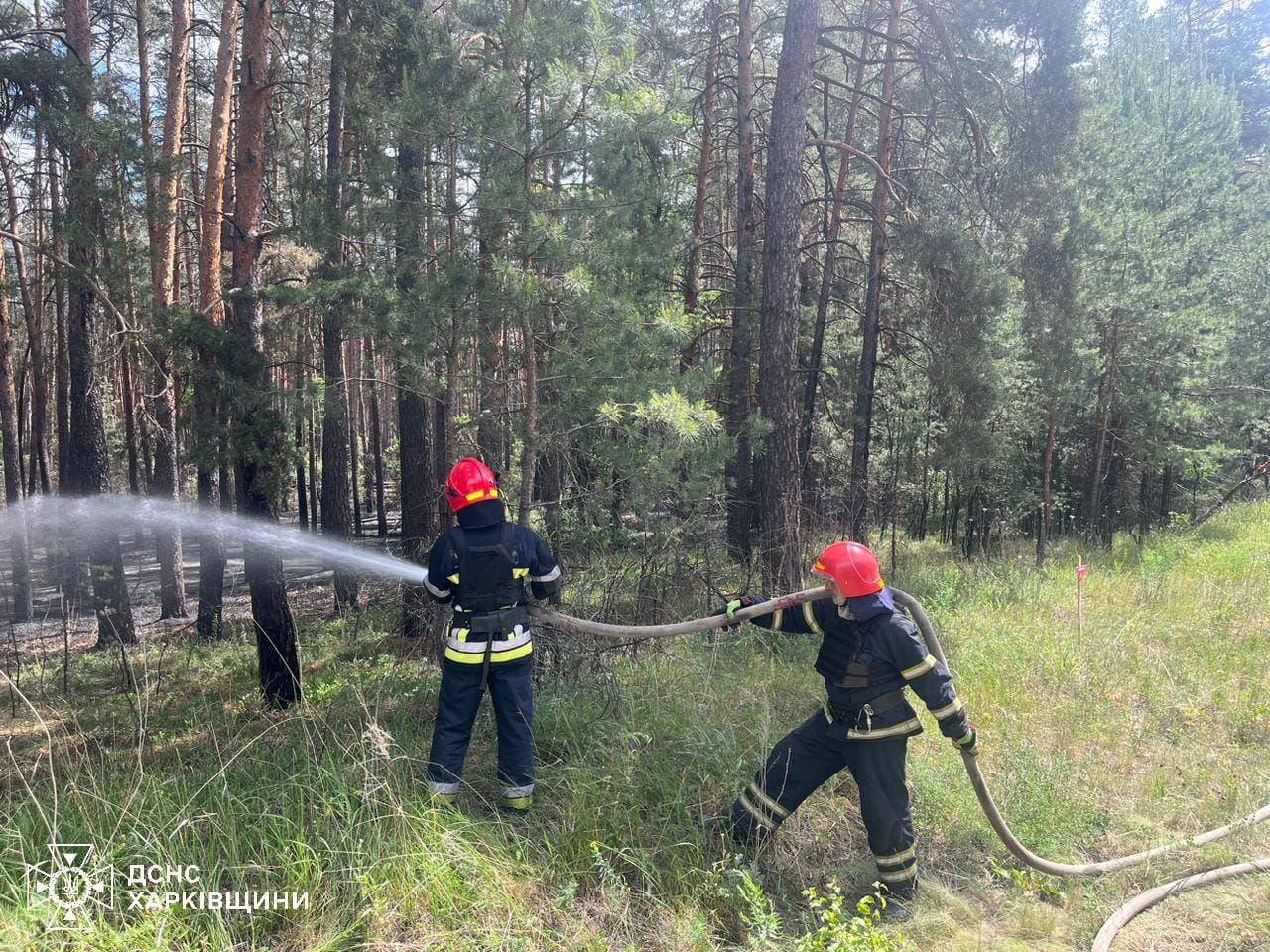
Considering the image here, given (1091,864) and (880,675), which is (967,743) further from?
(1091,864)

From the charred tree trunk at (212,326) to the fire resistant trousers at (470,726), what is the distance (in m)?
3.91

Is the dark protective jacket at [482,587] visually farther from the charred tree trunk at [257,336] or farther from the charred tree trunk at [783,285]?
the charred tree trunk at [783,285]

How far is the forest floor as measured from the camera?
11.1ft

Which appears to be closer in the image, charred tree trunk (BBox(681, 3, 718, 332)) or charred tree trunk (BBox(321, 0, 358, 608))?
charred tree trunk (BBox(321, 0, 358, 608))

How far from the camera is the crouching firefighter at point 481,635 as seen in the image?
14.5ft

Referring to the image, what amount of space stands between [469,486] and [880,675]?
250cm

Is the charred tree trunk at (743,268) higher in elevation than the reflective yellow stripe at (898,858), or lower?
higher

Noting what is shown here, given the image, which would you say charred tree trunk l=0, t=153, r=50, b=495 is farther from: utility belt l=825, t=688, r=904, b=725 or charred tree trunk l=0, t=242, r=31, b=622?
utility belt l=825, t=688, r=904, b=725

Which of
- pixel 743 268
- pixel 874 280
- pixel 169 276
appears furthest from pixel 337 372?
pixel 874 280

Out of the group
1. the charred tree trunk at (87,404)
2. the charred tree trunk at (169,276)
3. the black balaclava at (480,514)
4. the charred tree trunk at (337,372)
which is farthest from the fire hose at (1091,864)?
the charred tree trunk at (87,404)

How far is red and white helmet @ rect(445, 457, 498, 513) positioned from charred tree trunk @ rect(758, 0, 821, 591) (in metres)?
4.08

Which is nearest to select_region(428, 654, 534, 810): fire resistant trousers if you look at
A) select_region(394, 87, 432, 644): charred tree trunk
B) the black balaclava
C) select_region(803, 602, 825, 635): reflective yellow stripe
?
the black balaclava

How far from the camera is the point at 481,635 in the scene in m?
4.43

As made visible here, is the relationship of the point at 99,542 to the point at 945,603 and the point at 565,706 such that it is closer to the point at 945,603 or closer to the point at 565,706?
the point at 565,706
